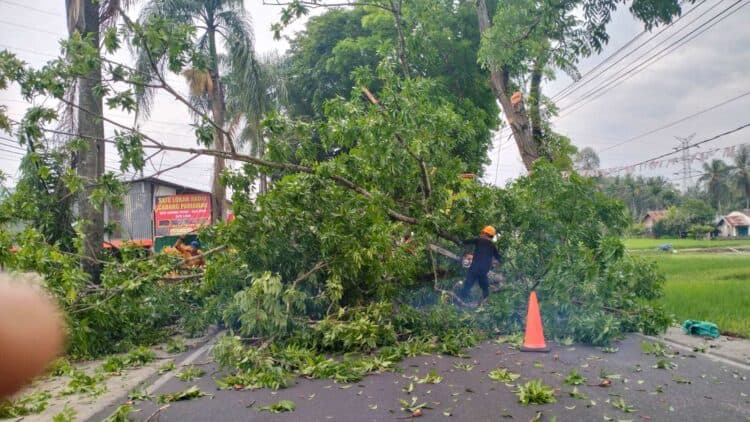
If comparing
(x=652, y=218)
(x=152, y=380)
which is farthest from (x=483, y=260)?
(x=652, y=218)

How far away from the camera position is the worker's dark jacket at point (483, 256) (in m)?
9.73

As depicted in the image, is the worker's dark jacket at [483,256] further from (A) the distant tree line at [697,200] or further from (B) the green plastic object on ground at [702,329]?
(A) the distant tree line at [697,200]

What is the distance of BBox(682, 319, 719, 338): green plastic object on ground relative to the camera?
8.37 metres

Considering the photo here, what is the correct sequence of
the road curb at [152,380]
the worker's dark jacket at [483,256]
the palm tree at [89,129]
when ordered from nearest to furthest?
the road curb at [152,380]
the worker's dark jacket at [483,256]
the palm tree at [89,129]

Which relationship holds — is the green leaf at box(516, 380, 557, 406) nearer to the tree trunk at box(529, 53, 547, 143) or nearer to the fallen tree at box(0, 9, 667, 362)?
the fallen tree at box(0, 9, 667, 362)

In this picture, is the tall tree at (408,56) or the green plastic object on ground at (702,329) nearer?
the green plastic object on ground at (702,329)

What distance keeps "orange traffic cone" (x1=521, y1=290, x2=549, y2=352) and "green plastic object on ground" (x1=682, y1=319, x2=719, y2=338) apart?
2.38 m

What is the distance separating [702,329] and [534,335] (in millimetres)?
2573

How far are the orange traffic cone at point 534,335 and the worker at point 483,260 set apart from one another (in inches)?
70.4

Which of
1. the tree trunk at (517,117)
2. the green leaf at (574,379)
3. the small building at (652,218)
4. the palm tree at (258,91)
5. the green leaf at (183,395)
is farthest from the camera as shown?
the small building at (652,218)

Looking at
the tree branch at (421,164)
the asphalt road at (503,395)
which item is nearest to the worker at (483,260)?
the tree branch at (421,164)

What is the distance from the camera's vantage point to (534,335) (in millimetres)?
7754

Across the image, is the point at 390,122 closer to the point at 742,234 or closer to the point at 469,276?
the point at 469,276

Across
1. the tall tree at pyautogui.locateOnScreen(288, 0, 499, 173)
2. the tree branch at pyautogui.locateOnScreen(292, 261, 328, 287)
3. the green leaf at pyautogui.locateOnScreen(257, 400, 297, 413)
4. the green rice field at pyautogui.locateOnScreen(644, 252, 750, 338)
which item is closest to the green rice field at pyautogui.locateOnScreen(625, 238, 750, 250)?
the green rice field at pyautogui.locateOnScreen(644, 252, 750, 338)
